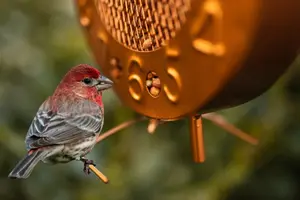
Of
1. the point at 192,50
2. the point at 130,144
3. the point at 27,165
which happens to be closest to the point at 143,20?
the point at 192,50

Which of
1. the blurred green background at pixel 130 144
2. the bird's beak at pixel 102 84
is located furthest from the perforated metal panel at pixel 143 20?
the blurred green background at pixel 130 144

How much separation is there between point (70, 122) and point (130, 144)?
1.23m

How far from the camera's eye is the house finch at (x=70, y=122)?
1.47m

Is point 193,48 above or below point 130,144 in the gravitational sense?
above

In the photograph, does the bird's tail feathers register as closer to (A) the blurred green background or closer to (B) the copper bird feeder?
(B) the copper bird feeder

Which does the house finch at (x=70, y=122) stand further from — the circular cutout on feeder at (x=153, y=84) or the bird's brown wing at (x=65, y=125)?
the circular cutout on feeder at (x=153, y=84)

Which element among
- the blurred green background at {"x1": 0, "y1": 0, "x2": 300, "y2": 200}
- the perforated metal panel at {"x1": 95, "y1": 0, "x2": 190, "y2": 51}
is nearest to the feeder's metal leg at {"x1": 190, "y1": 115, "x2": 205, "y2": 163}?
the perforated metal panel at {"x1": 95, "y1": 0, "x2": 190, "y2": 51}

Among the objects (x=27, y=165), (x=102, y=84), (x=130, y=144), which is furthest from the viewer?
(x=130, y=144)

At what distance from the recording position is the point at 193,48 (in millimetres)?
1396

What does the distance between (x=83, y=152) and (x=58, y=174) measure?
50.3 inches

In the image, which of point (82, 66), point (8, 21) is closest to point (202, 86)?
point (82, 66)

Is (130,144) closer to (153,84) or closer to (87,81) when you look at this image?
(153,84)

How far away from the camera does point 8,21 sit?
9.82ft

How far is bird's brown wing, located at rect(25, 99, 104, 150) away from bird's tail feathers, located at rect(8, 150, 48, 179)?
0.02 metres
